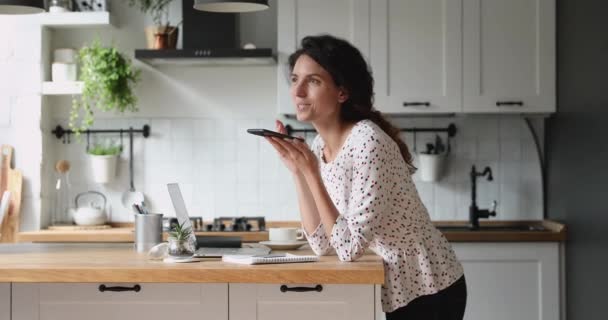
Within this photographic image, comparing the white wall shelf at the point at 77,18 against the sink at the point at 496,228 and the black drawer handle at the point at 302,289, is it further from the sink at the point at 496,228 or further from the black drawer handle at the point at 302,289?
the black drawer handle at the point at 302,289

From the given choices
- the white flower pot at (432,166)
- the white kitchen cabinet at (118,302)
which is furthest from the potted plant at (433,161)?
the white kitchen cabinet at (118,302)

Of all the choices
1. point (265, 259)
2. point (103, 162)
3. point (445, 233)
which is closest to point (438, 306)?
point (265, 259)

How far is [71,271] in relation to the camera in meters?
2.43

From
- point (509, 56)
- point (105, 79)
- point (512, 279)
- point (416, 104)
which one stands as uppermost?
point (509, 56)

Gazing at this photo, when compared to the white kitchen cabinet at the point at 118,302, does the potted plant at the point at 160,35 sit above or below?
above

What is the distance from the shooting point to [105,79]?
4.86m

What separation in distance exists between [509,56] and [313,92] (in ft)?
7.63

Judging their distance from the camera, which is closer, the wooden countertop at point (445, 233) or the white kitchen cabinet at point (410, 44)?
the wooden countertop at point (445, 233)

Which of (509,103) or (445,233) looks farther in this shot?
(509,103)

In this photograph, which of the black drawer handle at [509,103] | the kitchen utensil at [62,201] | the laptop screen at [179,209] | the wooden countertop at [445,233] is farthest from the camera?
the kitchen utensil at [62,201]

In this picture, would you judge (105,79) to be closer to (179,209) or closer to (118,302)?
(179,209)

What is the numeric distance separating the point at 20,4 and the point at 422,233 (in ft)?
5.46

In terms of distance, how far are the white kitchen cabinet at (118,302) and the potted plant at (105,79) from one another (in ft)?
8.12

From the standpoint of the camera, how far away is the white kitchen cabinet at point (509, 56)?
183 inches
